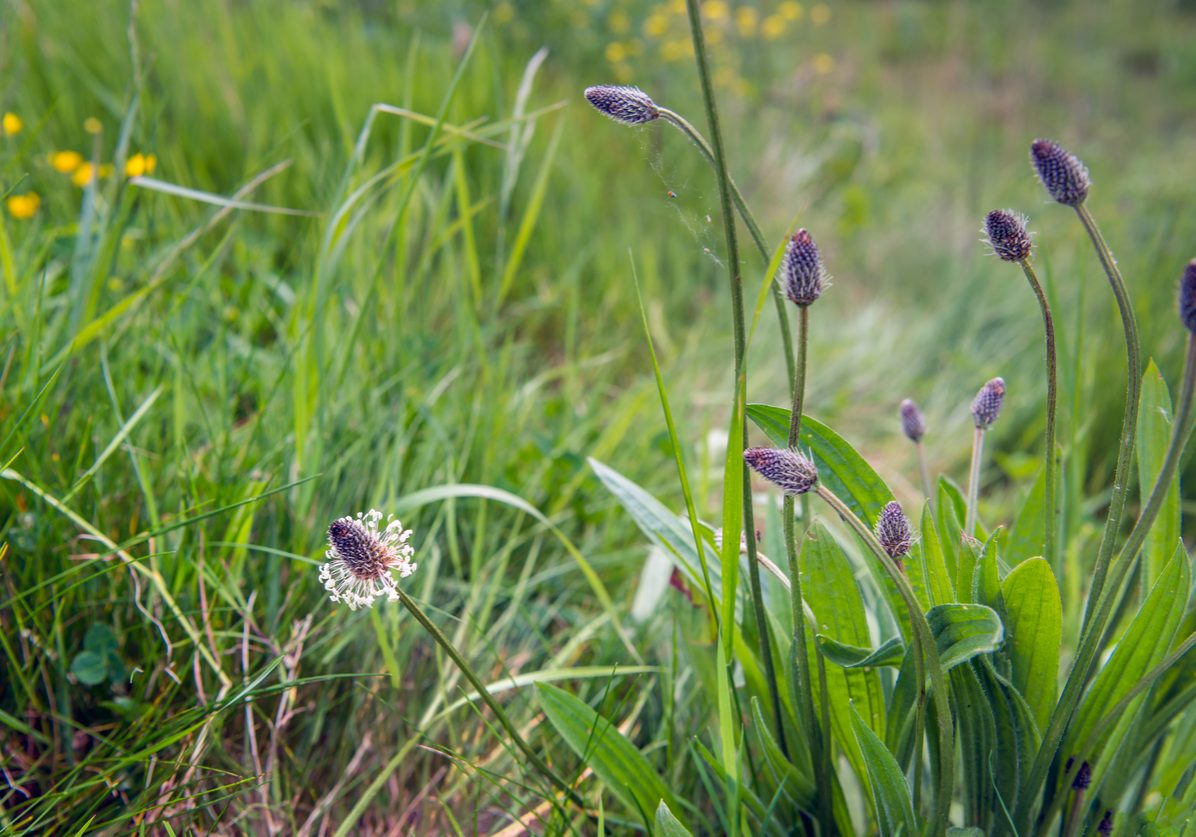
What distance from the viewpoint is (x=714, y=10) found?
4.80 meters

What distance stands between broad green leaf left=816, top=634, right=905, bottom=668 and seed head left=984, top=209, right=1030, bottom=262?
0.36 m

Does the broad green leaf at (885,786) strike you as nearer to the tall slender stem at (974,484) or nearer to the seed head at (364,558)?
the tall slender stem at (974,484)

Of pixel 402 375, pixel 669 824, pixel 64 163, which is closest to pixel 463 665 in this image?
pixel 669 824

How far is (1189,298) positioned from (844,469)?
0.40m

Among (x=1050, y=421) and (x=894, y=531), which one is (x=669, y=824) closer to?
(x=894, y=531)

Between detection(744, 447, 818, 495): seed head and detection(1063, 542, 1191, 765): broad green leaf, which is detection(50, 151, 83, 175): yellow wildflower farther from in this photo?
detection(1063, 542, 1191, 765): broad green leaf

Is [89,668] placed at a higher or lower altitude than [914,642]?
lower

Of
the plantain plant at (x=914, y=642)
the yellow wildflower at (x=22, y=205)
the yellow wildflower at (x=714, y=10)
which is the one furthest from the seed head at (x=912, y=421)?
the yellow wildflower at (x=714, y=10)

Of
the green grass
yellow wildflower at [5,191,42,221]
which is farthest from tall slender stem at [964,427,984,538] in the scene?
yellow wildflower at [5,191,42,221]

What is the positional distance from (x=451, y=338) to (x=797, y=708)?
1.46 metres

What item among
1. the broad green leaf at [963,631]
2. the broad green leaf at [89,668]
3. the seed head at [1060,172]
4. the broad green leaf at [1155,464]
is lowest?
the broad green leaf at [89,668]

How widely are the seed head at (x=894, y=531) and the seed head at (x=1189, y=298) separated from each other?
254 mm

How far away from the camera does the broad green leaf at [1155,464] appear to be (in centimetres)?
107

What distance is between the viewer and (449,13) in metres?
4.09
